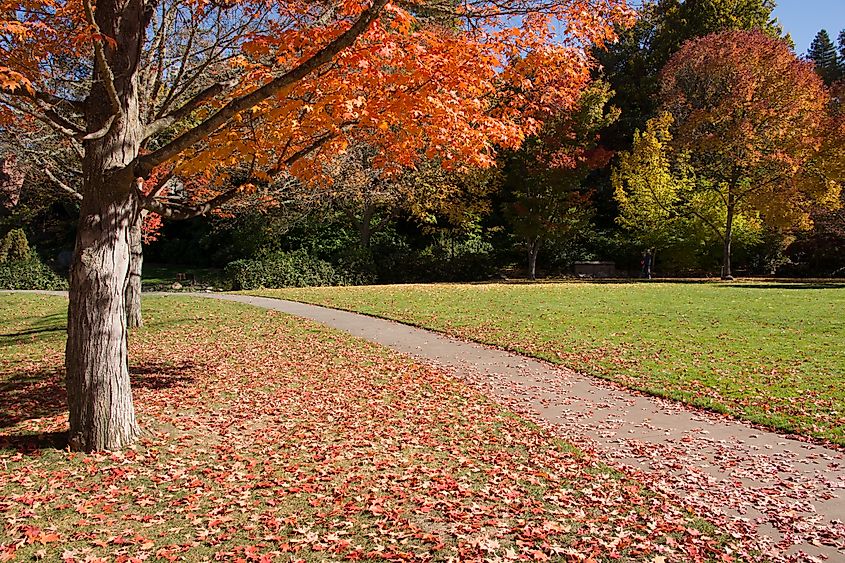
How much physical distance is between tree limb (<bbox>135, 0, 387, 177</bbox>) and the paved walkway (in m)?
4.28

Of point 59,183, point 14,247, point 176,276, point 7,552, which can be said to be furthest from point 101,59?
point 176,276

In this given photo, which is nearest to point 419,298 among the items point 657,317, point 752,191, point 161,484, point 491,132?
point 657,317

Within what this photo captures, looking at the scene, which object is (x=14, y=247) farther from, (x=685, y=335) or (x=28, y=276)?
(x=685, y=335)

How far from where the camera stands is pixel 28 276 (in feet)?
84.8

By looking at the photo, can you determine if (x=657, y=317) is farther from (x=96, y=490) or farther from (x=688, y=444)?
(x=96, y=490)

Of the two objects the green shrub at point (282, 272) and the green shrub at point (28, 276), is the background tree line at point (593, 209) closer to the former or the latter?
the green shrub at point (282, 272)

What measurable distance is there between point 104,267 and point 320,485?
8.82ft

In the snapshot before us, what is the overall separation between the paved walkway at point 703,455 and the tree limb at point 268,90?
428 cm

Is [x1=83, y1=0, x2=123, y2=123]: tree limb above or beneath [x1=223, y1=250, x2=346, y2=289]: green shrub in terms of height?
above

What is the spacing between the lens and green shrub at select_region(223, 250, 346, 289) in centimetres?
2712

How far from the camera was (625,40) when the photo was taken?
3978 centimetres

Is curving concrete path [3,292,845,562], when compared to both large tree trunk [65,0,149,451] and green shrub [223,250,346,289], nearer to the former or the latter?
large tree trunk [65,0,149,451]

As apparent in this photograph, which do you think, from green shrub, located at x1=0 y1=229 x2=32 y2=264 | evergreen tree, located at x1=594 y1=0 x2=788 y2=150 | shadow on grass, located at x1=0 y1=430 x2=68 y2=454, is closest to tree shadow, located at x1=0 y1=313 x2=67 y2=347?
shadow on grass, located at x1=0 y1=430 x2=68 y2=454

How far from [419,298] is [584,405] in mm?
12848
